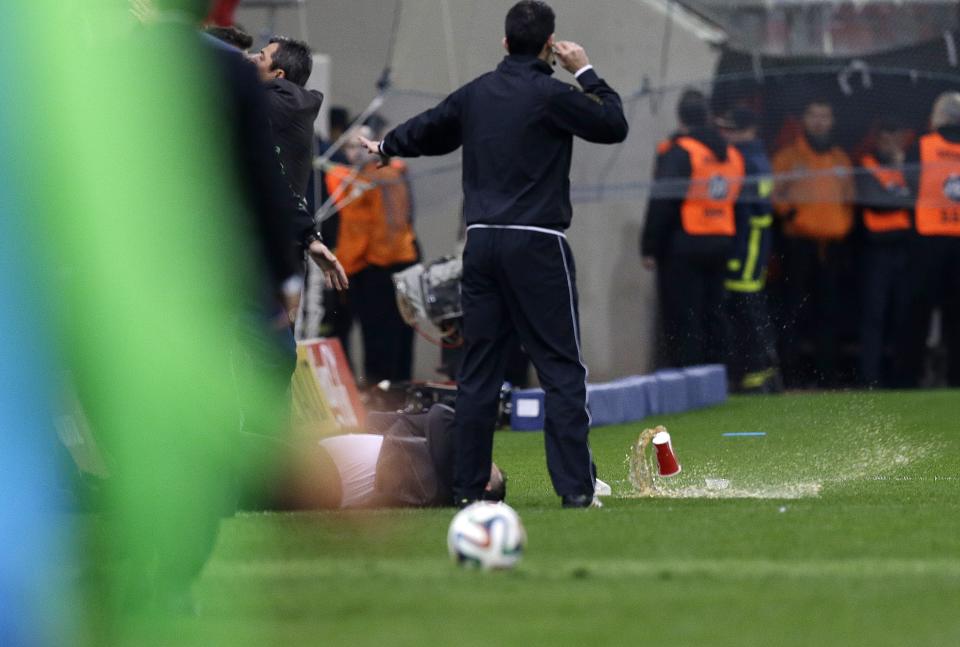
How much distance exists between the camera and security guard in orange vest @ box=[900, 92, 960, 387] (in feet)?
56.5

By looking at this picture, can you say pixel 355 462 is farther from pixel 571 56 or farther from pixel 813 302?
pixel 813 302

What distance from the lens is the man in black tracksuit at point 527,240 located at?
27.6 ft

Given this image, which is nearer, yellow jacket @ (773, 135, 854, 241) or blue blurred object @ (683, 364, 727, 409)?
blue blurred object @ (683, 364, 727, 409)

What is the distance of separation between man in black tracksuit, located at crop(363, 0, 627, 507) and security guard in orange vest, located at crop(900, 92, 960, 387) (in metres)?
9.30

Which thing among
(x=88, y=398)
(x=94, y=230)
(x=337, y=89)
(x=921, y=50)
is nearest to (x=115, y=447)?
(x=88, y=398)

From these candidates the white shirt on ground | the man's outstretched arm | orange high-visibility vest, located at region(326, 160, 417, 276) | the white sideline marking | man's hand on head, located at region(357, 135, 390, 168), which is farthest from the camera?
orange high-visibility vest, located at region(326, 160, 417, 276)

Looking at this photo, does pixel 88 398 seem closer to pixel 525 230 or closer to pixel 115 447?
pixel 115 447

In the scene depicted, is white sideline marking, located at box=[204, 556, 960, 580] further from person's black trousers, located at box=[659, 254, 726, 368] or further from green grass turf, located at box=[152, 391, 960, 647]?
person's black trousers, located at box=[659, 254, 726, 368]

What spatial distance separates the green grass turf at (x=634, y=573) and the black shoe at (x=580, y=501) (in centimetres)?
9

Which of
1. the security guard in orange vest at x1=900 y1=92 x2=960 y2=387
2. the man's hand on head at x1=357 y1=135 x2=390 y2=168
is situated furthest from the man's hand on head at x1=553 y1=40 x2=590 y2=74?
the security guard in orange vest at x1=900 y1=92 x2=960 y2=387

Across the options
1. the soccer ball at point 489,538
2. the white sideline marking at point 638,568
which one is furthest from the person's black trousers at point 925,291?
the soccer ball at point 489,538

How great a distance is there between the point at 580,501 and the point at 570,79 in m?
8.22

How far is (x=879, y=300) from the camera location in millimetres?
17594

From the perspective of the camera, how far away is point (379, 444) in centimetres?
871
